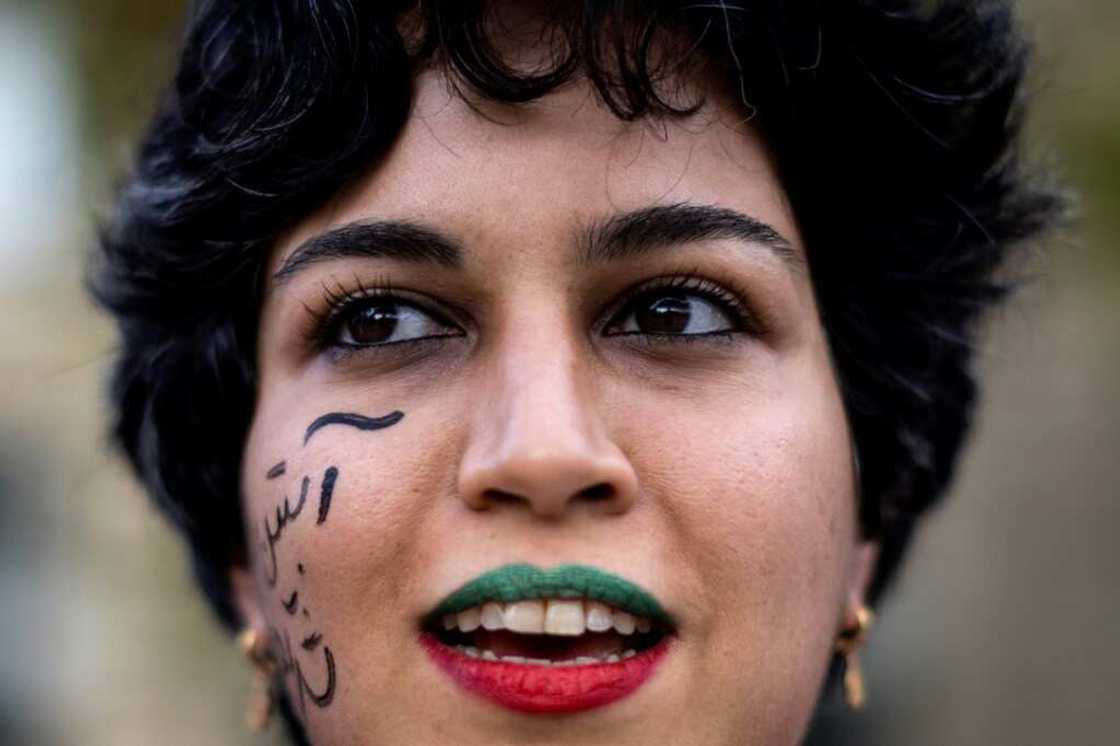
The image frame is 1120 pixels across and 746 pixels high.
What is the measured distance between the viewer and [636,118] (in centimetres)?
193

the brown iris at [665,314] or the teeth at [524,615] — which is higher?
the brown iris at [665,314]

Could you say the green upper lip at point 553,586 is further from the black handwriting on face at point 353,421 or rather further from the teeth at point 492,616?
the black handwriting on face at point 353,421

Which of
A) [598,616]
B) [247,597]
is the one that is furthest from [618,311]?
[247,597]

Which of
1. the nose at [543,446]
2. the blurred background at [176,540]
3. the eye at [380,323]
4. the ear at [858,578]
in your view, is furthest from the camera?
the blurred background at [176,540]

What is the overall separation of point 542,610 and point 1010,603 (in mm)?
4273

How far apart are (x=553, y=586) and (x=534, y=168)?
0.58m

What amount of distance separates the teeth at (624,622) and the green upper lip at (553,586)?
0.03 meters

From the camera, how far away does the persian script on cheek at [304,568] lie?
1.91 metres

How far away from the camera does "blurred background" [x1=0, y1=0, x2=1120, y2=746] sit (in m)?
5.36

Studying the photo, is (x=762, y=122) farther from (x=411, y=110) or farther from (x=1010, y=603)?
(x=1010, y=603)

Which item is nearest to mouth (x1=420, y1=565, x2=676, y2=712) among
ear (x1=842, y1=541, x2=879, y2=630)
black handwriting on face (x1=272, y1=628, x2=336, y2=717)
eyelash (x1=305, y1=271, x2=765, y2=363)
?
black handwriting on face (x1=272, y1=628, x2=336, y2=717)

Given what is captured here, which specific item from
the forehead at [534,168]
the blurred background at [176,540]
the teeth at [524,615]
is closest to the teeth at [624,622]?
the teeth at [524,615]

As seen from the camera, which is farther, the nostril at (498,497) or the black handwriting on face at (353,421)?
the black handwriting on face at (353,421)

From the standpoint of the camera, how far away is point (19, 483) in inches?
289
